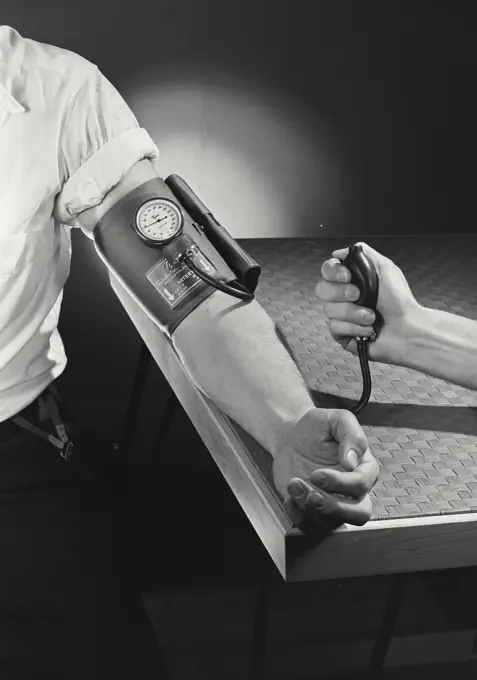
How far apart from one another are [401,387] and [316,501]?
38 cm

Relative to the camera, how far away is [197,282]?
107 cm

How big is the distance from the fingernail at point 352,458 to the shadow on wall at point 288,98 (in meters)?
1.83

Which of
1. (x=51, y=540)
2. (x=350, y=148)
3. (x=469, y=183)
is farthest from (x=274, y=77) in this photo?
(x=51, y=540)

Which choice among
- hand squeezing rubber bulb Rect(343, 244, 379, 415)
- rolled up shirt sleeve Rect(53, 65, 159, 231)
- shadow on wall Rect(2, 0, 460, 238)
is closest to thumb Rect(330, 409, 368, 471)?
→ hand squeezing rubber bulb Rect(343, 244, 379, 415)

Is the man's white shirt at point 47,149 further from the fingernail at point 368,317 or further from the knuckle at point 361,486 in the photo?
the knuckle at point 361,486

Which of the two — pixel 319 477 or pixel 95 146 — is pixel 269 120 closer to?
pixel 95 146

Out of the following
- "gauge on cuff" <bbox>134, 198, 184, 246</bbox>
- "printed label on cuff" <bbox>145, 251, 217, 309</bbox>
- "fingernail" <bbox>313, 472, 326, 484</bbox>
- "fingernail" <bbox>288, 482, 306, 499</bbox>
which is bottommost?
"fingernail" <bbox>288, 482, 306, 499</bbox>

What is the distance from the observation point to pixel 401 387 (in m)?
1.13

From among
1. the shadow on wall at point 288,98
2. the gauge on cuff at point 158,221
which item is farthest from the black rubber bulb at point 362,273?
the shadow on wall at point 288,98

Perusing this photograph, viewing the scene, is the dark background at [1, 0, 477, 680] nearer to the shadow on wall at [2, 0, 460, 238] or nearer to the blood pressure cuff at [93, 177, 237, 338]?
the shadow on wall at [2, 0, 460, 238]

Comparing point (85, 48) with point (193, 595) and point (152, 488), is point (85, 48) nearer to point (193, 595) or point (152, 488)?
point (152, 488)

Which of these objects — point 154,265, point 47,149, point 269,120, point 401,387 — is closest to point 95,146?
point 47,149

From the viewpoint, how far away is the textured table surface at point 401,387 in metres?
0.91

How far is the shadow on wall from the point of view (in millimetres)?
2436
